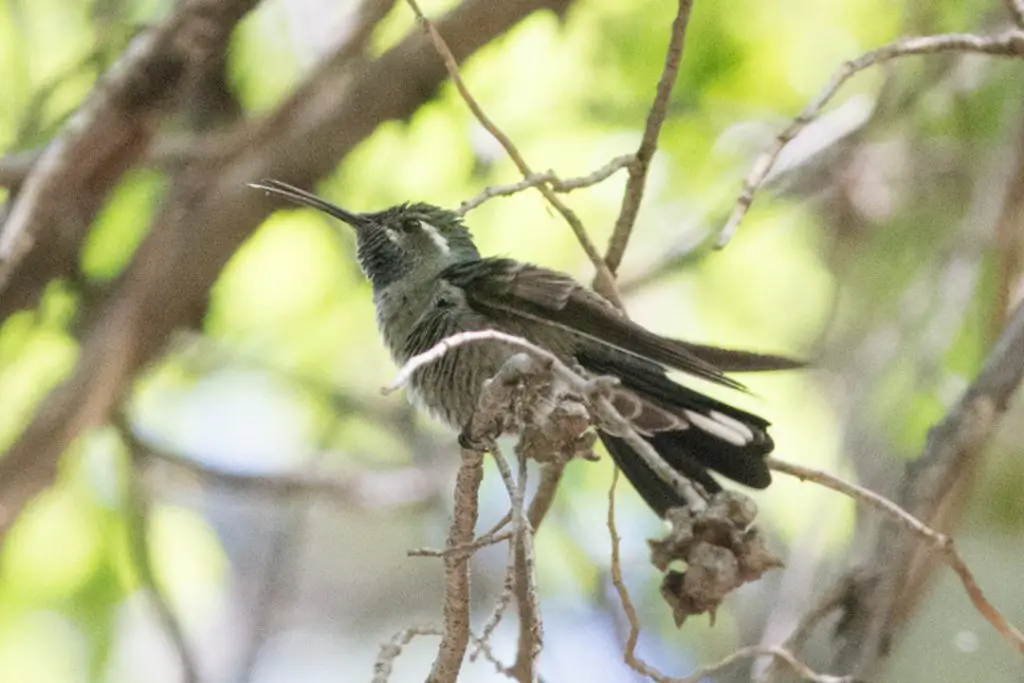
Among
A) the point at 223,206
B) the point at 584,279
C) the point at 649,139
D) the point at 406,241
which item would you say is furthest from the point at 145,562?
the point at 649,139

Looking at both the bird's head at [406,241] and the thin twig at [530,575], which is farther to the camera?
the bird's head at [406,241]

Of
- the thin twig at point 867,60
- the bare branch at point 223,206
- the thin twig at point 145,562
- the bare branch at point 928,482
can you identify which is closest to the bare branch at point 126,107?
the bare branch at point 223,206

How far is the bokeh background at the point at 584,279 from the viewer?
3.59 meters

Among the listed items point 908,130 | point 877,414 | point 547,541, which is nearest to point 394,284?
point 547,541

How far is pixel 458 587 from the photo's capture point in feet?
5.65

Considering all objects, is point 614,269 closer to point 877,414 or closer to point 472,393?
point 472,393

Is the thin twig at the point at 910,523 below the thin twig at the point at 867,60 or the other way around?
below

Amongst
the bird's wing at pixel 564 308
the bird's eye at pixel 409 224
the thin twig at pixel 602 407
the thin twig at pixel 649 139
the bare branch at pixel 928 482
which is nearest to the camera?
the thin twig at pixel 602 407

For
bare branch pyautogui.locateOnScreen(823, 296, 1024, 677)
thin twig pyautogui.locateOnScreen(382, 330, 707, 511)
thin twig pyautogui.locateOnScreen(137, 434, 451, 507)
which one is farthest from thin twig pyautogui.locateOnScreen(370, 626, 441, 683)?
thin twig pyautogui.locateOnScreen(137, 434, 451, 507)

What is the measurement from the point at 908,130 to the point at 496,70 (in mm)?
1359

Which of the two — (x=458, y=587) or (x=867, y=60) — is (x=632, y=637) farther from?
(x=867, y=60)

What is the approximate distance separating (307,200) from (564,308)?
758 millimetres

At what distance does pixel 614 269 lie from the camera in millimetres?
2324

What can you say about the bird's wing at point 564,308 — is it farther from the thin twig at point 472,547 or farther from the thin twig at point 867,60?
the thin twig at point 472,547
